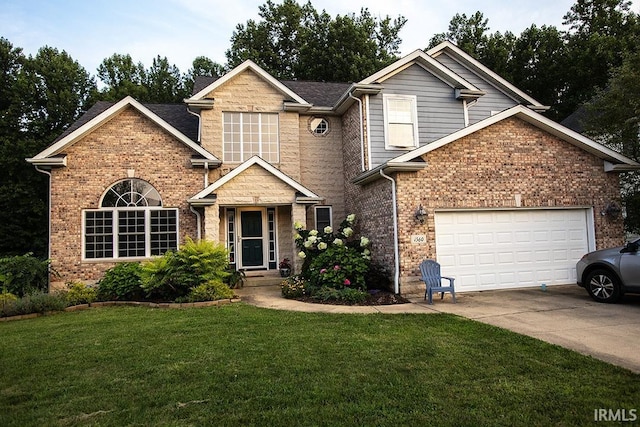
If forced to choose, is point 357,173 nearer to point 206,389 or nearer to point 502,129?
point 502,129

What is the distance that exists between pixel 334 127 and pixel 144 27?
7777 mm

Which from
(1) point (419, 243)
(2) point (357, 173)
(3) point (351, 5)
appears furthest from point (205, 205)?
(3) point (351, 5)

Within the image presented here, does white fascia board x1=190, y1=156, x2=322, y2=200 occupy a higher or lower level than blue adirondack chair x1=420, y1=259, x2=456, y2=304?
higher

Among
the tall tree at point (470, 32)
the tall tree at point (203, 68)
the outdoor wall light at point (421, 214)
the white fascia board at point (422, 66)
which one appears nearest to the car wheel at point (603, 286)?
the outdoor wall light at point (421, 214)

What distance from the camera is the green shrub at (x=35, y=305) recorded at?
8.87 meters

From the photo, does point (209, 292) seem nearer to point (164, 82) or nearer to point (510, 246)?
point (510, 246)

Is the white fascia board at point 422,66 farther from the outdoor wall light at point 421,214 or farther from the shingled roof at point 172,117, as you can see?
the shingled roof at point 172,117

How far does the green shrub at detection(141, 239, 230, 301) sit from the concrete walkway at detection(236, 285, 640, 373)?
48.0 inches

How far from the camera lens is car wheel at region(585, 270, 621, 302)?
8.62 meters

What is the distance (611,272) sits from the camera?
8664 millimetres

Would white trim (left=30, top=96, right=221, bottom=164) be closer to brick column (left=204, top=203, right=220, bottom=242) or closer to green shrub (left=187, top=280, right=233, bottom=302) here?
brick column (left=204, top=203, right=220, bottom=242)

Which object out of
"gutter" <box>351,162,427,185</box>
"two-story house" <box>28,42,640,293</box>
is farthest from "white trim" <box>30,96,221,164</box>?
"gutter" <box>351,162,427,185</box>

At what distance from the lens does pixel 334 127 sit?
611 inches

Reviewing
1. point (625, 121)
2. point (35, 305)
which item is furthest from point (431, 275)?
point (35, 305)
